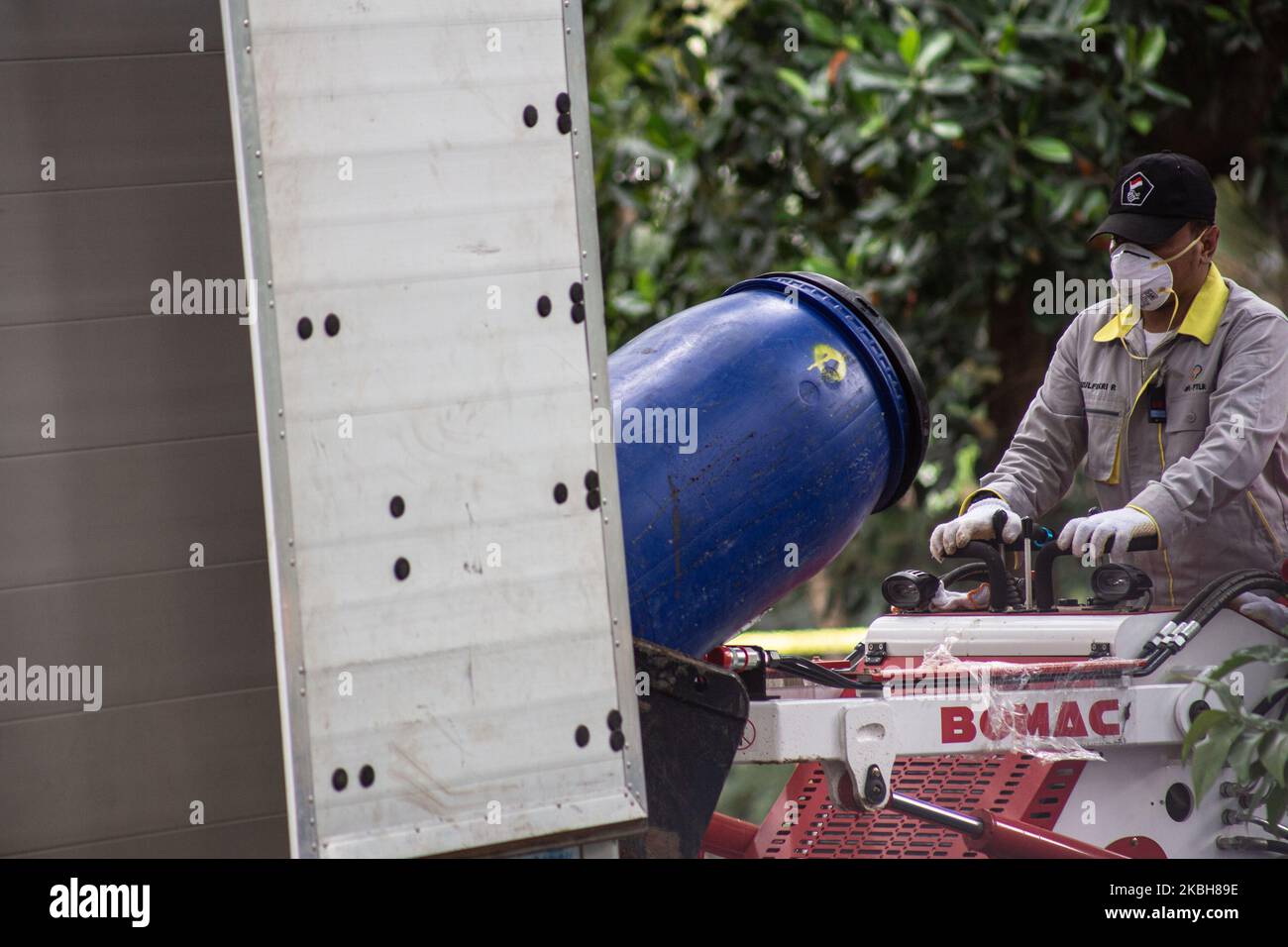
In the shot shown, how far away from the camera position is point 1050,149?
639 cm

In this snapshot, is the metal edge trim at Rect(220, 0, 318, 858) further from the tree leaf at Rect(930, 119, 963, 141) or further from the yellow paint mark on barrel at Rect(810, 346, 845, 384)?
the tree leaf at Rect(930, 119, 963, 141)

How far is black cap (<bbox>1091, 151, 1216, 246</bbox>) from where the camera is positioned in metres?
3.91

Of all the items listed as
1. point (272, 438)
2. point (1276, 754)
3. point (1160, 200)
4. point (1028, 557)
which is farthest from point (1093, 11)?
point (272, 438)

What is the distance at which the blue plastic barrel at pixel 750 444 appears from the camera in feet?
11.3

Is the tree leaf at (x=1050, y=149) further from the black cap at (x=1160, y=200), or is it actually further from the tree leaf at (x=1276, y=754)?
the tree leaf at (x=1276, y=754)

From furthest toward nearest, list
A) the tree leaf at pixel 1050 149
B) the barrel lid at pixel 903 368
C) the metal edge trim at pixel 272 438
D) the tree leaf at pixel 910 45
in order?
the tree leaf at pixel 1050 149, the tree leaf at pixel 910 45, the barrel lid at pixel 903 368, the metal edge trim at pixel 272 438

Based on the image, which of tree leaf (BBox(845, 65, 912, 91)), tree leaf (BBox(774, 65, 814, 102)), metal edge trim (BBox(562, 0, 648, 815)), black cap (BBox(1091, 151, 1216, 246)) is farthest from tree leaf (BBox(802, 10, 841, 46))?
metal edge trim (BBox(562, 0, 648, 815))

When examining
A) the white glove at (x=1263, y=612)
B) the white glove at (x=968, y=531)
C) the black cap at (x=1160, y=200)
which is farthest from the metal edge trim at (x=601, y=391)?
the white glove at (x=1263, y=612)

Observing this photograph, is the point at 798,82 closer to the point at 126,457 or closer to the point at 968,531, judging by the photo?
the point at 968,531

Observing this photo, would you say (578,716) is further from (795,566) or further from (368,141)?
(368,141)

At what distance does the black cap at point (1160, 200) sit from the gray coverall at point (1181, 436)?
0.20 meters

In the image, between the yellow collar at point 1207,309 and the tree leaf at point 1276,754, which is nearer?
the tree leaf at point 1276,754

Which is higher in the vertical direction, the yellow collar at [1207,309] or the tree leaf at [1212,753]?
the yellow collar at [1207,309]

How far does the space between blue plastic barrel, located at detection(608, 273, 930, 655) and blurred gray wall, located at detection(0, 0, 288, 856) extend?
0.88 meters
